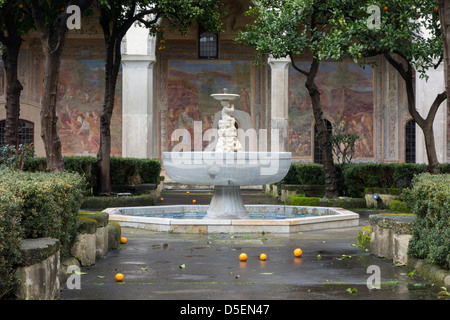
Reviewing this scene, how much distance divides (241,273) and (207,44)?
20.5 metres

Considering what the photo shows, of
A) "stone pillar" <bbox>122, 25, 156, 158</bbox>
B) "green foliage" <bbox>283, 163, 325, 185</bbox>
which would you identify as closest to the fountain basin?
"green foliage" <bbox>283, 163, 325, 185</bbox>

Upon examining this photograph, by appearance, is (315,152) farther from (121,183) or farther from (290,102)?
(121,183)

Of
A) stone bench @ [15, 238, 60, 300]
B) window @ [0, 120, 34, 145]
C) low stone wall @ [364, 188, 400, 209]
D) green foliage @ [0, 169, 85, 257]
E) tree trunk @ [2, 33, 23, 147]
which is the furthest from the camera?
window @ [0, 120, 34, 145]

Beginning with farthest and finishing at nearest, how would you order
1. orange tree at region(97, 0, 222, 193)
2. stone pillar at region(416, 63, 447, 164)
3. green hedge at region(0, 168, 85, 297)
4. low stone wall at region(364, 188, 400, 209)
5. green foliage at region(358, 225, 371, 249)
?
stone pillar at region(416, 63, 447, 164) < orange tree at region(97, 0, 222, 193) < low stone wall at region(364, 188, 400, 209) < green foliage at region(358, 225, 371, 249) < green hedge at region(0, 168, 85, 297)

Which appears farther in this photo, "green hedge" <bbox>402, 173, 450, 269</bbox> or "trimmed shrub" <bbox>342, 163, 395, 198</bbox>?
"trimmed shrub" <bbox>342, 163, 395, 198</bbox>

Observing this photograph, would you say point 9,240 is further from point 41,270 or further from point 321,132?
point 321,132

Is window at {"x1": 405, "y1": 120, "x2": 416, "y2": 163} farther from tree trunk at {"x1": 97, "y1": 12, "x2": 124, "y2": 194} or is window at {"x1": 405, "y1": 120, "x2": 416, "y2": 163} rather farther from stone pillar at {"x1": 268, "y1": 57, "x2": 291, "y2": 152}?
tree trunk at {"x1": 97, "y1": 12, "x2": 124, "y2": 194}

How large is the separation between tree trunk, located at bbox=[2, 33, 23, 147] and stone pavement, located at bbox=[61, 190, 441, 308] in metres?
6.58

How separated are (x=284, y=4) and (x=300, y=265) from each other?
872 centimetres

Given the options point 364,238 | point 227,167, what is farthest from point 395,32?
point 364,238

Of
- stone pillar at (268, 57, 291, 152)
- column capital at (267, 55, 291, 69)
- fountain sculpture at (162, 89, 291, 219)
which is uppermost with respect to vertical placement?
column capital at (267, 55, 291, 69)

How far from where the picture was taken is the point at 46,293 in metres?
4.75

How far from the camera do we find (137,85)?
67.6ft

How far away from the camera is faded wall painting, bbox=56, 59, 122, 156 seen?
2500 cm
